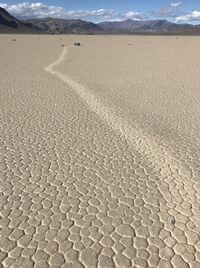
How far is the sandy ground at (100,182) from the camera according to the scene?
12.3ft

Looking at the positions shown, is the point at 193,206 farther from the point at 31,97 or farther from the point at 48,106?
the point at 31,97

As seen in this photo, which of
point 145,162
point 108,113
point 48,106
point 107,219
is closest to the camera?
point 107,219

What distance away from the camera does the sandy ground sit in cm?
376

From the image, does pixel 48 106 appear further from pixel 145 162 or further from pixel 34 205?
pixel 34 205

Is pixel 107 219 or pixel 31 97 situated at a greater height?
pixel 107 219

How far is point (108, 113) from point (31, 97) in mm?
2992

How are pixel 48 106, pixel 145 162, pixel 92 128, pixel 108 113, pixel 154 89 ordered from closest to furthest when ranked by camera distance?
1. pixel 145 162
2. pixel 92 128
3. pixel 108 113
4. pixel 48 106
5. pixel 154 89

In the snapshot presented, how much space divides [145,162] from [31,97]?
6183 mm

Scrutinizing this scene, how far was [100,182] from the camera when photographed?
5289 mm

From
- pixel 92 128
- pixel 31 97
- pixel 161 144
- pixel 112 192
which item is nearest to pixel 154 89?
pixel 31 97

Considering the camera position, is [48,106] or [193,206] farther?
[48,106]

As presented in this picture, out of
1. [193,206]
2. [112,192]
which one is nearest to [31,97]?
A: [112,192]

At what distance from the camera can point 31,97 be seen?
11461mm

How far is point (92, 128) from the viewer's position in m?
8.04
